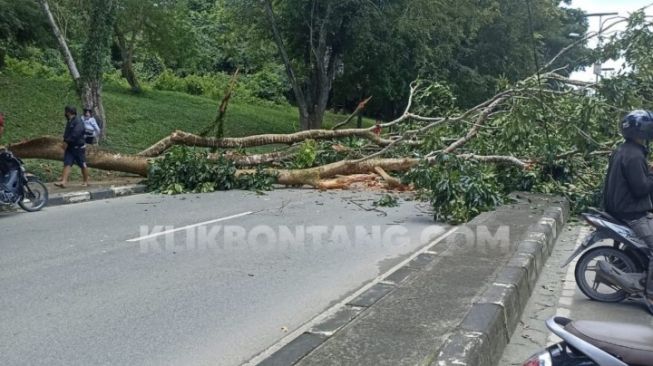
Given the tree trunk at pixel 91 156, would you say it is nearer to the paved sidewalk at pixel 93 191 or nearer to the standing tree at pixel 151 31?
Answer: the paved sidewalk at pixel 93 191

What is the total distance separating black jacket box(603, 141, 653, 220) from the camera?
598cm

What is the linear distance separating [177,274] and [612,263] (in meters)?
4.45

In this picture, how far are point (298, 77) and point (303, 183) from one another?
46.0 ft

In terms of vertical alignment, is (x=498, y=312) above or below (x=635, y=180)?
below

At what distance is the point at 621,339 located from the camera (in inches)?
123

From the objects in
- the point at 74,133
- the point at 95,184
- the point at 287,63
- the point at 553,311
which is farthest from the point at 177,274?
the point at 287,63

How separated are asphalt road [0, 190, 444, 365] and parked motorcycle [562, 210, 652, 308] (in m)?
2.23

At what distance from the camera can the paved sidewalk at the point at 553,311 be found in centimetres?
518

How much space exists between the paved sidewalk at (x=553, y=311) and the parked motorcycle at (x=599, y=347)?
1.65 meters

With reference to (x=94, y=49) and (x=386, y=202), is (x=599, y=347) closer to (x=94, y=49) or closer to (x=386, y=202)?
(x=386, y=202)

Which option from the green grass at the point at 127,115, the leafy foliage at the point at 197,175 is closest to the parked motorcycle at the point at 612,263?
the leafy foliage at the point at 197,175

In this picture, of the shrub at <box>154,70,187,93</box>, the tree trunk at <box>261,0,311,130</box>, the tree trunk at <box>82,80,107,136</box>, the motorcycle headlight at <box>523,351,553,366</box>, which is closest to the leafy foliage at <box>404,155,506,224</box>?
the motorcycle headlight at <box>523,351,553,366</box>

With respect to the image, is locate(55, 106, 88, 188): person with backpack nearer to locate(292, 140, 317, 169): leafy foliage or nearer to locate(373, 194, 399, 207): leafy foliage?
locate(292, 140, 317, 169): leafy foliage

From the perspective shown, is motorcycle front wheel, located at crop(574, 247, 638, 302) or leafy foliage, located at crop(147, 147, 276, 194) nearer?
motorcycle front wheel, located at crop(574, 247, 638, 302)
